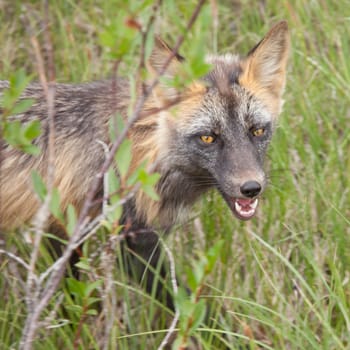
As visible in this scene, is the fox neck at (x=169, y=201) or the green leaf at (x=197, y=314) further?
the fox neck at (x=169, y=201)

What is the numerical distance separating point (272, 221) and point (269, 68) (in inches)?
38.8

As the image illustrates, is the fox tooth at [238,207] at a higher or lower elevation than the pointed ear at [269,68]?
lower

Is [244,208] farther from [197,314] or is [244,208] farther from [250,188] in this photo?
[197,314]

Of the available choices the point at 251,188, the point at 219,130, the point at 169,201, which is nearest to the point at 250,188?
the point at 251,188

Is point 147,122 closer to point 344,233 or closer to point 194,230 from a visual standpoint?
point 194,230

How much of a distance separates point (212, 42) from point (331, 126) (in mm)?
1835

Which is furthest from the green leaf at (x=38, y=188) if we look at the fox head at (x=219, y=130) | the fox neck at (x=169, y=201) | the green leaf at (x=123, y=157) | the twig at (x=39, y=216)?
the fox neck at (x=169, y=201)

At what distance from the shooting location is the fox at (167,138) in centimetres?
455

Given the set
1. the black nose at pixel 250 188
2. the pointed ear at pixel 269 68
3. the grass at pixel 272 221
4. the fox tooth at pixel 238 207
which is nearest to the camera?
the grass at pixel 272 221

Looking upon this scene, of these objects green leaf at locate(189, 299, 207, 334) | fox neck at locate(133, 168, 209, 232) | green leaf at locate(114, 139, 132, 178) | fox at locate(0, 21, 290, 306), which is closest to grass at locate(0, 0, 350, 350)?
fox neck at locate(133, 168, 209, 232)

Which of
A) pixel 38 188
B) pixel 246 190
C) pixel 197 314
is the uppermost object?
pixel 38 188

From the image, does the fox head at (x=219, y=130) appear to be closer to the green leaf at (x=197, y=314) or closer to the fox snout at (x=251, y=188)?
the fox snout at (x=251, y=188)

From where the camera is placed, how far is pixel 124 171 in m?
3.02

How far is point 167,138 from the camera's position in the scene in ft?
15.5
